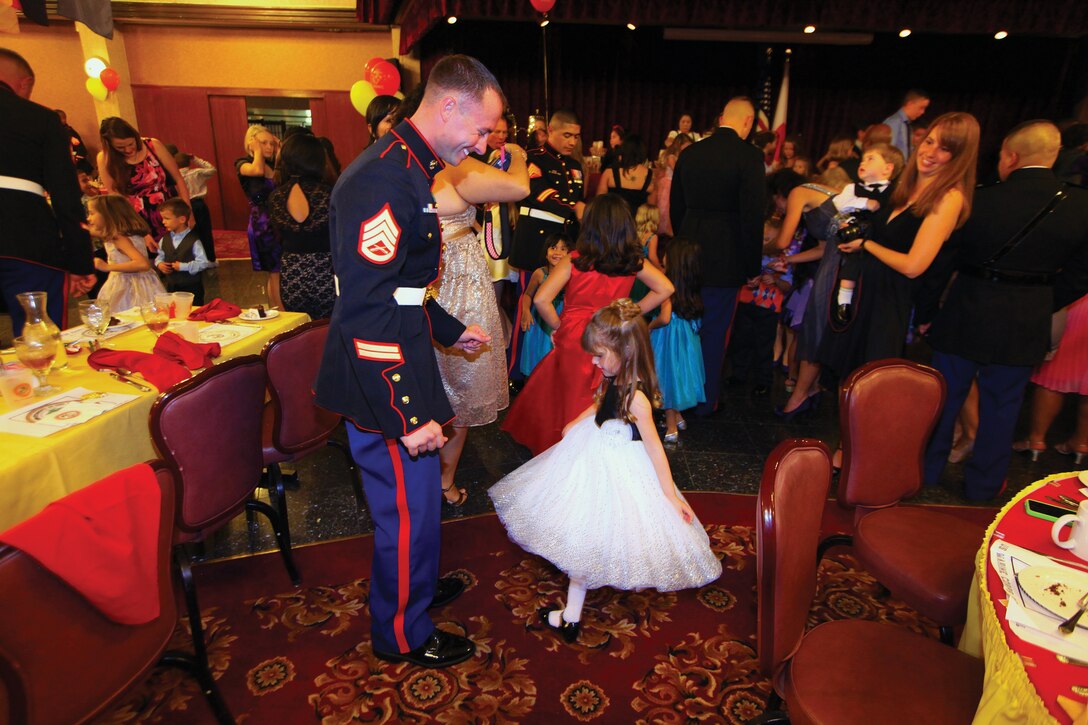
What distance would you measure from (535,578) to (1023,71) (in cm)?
1161

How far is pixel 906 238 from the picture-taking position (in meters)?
2.89

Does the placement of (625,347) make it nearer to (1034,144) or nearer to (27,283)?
(1034,144)

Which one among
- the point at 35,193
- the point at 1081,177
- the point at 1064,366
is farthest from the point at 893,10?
the point at 35,193

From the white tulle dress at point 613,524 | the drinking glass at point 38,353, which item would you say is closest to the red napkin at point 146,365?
the drinking glass at point 38,353

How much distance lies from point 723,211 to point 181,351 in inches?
118

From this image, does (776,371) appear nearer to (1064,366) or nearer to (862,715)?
(1064,366)

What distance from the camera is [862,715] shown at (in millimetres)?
1323

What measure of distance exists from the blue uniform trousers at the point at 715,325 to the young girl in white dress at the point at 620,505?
1860 mm

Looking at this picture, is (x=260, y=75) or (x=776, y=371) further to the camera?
(x=260, y=75)

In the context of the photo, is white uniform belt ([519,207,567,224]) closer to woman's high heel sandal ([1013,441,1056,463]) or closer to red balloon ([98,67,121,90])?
woman's high heel sandal ([1013,441,1056,463])

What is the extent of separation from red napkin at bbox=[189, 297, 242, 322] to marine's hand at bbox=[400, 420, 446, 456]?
180cm

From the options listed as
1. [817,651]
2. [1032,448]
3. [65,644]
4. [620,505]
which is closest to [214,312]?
[65,644]

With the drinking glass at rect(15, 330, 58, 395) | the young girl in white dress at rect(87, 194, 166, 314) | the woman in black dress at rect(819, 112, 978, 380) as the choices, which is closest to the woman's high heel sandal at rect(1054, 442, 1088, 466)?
the woman in black dress at rect(819, 112, 978, 380)

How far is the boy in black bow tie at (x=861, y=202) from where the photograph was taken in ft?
10.3
